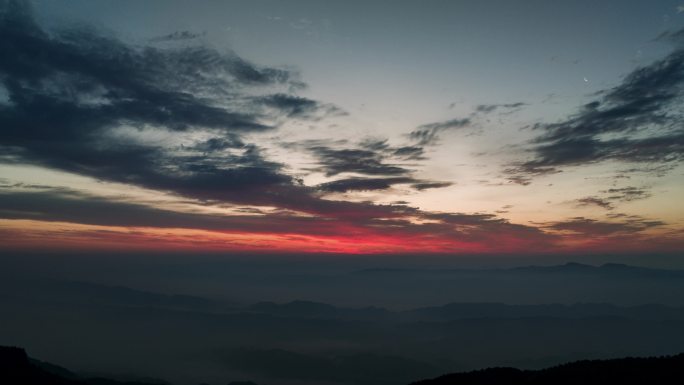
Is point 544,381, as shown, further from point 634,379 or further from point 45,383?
point 45,383

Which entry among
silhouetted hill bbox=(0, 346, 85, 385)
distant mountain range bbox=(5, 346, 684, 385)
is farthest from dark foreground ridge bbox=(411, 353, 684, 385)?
silhouetted hill bbox=(0, 346, 85, 385)

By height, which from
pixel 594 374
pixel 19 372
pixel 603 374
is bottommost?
pixel 19 372

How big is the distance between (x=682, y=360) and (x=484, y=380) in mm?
23534

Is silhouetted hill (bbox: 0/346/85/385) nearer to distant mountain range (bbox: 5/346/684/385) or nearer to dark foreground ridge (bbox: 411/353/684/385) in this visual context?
distant mountain range (bbox: 5/346/684/385)

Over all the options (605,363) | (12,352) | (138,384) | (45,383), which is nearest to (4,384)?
(45,383)

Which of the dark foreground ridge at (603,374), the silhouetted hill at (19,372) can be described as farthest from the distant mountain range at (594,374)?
the silhouetted hill at (19,372)

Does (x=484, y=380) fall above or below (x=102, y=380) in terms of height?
above

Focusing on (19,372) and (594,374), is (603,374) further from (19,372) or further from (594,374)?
(19,372)

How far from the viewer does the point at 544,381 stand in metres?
49.3

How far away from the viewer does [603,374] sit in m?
48.2

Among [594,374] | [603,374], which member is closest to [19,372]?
[594,374]

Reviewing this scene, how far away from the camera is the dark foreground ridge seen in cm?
4472

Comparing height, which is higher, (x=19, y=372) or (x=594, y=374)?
(x=594, y=374)

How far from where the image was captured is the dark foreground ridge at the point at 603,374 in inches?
1761
